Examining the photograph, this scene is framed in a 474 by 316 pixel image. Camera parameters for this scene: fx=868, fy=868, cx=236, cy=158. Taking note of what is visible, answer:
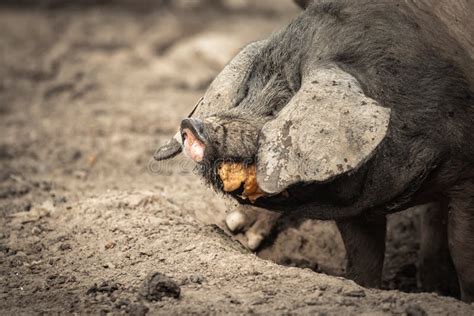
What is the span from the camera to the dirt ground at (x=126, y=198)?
3.11 meters

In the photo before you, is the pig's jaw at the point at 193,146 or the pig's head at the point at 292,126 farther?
the pig's jaw at the point at 193,146

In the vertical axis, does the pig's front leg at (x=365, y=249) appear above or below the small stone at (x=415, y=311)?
below

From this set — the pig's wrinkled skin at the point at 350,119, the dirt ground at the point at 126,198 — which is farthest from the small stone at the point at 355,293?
the pig's wrinkled skin at the point at 350,119

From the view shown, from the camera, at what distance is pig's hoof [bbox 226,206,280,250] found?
434cm

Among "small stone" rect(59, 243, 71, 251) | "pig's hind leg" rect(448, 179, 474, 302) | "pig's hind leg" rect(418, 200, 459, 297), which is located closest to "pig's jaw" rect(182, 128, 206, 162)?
"small stone" rect(59, 243, 71, 251)

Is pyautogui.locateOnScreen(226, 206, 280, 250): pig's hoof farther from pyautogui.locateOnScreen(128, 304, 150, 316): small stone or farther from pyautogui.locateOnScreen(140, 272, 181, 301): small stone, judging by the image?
pyautogui.locateOnScreen(128, 304, 150, 316): small stone

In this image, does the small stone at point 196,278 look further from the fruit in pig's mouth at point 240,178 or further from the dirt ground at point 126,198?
the fruit in pig's mouth at point 240,178

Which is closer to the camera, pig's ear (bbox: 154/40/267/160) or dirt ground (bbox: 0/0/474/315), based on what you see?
dirt ground (bbox: 0/0/474/315)

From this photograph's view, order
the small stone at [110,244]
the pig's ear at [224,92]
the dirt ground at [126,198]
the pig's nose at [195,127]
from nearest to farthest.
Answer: the pig's nose at [195,127]
the dirt ground at [126,198]
the pig's ear at [224,92]
the small stone at [110,244]

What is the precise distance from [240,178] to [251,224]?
1.37 metres

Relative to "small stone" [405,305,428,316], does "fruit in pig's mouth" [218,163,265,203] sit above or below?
above

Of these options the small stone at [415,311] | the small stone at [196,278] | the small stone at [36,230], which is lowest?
the small stone at [36,230]

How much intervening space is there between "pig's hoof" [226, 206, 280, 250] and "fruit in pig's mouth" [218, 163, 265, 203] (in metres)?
1.24

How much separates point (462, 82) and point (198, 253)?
48.9 inches
